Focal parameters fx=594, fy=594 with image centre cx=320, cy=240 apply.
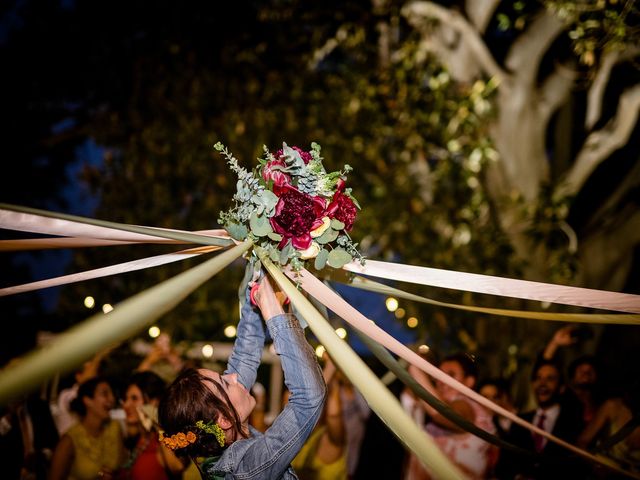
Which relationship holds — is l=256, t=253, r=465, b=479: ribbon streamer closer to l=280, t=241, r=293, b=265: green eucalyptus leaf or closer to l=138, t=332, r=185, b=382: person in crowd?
l=280, t=241, r=293, b=265: green eucalyptus leaf

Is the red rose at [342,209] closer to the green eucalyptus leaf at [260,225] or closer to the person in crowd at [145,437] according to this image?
the green eucalyptus leaf at [260,225]

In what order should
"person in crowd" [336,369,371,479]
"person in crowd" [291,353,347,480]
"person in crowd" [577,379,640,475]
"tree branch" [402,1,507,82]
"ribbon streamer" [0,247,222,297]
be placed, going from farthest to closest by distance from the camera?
"tree branch" [402,1,507,82], "person in crowd" [336,369,371,479], "person in crowd" [291,353,347,480], "person in crowd" [577,379,640,475], "ribbon streamer" [0,247,222,297]

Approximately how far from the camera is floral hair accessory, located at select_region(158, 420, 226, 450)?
88.6 inches

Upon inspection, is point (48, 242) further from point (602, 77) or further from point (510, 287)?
point (602, 77)

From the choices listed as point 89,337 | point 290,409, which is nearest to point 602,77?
point 290,409

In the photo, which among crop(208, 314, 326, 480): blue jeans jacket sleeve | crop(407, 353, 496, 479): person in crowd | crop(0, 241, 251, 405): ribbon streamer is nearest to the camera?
crop(0, 241, 251, 405): ribbon streamer

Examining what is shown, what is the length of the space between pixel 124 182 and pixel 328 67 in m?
3.79

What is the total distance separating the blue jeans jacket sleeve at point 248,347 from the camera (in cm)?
257

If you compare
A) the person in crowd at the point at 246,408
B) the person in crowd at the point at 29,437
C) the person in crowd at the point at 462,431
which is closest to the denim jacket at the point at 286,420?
the person in crowd at the point at 246,408

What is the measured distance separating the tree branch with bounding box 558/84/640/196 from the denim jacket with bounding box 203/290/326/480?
521 cm

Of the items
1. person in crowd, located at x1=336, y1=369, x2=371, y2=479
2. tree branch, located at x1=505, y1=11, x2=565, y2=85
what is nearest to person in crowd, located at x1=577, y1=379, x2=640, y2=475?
person in crowd, located at x1=336, y1=369, x2=371, y2=479

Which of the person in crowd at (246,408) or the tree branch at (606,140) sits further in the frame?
the tree branch at (606,140)

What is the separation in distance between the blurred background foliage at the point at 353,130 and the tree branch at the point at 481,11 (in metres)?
0.07

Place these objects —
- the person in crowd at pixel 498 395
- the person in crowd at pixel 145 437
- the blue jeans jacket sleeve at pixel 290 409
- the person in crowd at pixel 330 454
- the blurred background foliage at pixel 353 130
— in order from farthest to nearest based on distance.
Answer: the blurred background foliage at pixel 353 130
the person in crowd at pixel 330 454
the person in crowd at pixel 498 395
the person in crowd at pixel 145 437
the blue jeans jacket sleeve at pixel 290 409
